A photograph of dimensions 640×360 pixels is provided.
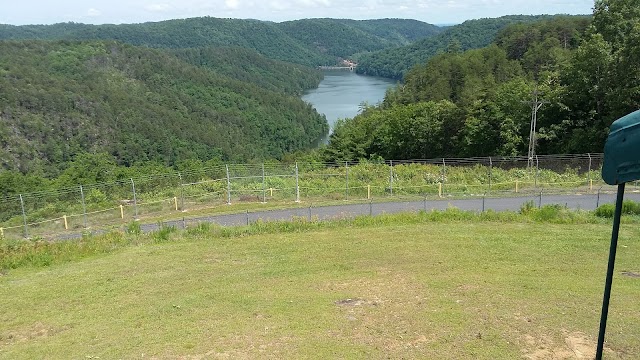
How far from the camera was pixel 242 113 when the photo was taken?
140625mm

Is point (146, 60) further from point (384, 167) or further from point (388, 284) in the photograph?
point (388, 284)

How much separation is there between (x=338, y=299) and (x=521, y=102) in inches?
1369

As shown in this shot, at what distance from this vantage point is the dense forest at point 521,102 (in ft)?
145

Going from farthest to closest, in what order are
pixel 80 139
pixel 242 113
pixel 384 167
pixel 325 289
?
Result: pixel 242 113 → pixel 80 139 → pixel 384 167 → pixel 325 289

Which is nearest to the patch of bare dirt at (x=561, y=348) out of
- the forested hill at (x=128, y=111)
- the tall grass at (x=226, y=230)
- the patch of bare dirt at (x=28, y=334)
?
the patch of bare dirt at (x=28, y=334)

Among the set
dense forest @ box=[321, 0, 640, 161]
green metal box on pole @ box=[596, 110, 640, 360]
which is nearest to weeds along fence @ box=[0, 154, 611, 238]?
dense forest @ box=[321, 0, 640, 161]

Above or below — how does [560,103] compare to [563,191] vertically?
above

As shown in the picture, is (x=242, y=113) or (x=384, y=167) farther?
(x=242, y=113)

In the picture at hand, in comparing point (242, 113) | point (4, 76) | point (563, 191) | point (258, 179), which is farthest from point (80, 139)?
point (563, 191)

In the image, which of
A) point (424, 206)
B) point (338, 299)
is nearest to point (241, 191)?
point (424, 206)

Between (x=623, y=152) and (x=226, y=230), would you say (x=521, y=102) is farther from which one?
(x=623, y=152)

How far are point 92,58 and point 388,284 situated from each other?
155m

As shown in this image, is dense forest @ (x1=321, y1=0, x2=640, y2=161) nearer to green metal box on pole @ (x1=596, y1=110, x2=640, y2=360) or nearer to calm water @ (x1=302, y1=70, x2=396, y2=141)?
green metal box on pole @ (x1=596, y1=110, x2=640, y2=360)

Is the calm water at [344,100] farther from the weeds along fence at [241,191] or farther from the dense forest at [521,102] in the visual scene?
the weeds along fence at [241,191]
